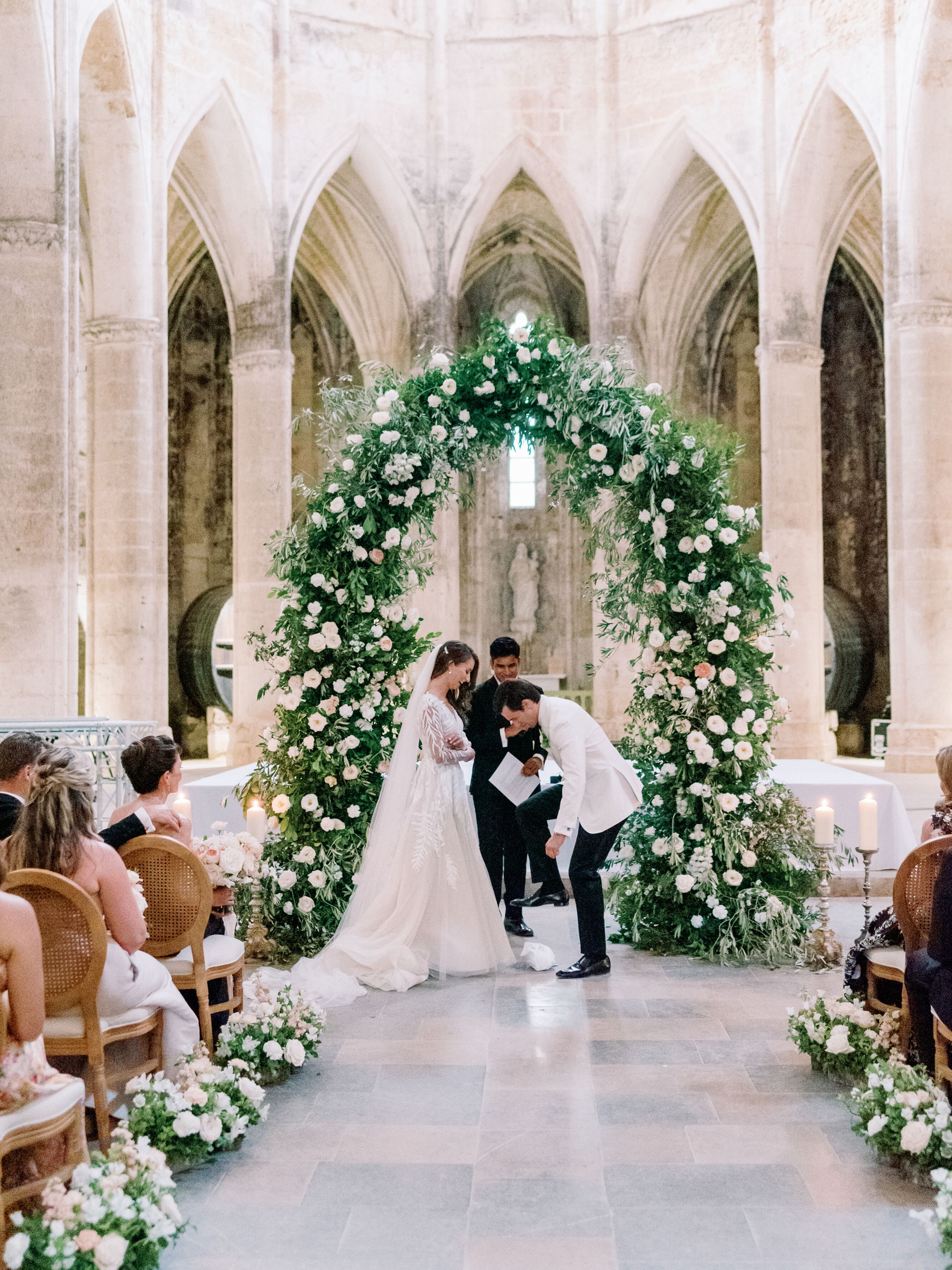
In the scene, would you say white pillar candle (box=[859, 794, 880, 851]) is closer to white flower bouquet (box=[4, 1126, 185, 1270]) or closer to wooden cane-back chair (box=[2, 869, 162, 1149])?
wooden cane-back chair (box=[2, 869, 162, 1149])

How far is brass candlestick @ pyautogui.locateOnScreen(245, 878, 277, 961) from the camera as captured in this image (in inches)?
256

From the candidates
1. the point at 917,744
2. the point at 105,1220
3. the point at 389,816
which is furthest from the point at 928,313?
the point at 105,1220

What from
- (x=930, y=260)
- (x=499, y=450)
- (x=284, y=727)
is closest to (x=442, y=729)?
(x=284, y=727)

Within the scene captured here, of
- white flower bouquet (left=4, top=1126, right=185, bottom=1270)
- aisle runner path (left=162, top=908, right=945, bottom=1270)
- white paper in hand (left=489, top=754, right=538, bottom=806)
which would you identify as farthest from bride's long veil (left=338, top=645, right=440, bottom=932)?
white flower bouquet (left=4, top=1126, right=185, bottom=1270)

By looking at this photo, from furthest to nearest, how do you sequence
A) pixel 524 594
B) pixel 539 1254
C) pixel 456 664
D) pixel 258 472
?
pixel 524 594
pixel 258 472
pixel 456 664
pixel 539 1254

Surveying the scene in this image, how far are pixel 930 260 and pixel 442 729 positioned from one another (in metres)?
10.6

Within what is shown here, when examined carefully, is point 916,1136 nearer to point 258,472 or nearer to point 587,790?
point 587,790

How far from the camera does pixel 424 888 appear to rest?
6090 mm

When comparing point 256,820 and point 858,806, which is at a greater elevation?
point 256,820

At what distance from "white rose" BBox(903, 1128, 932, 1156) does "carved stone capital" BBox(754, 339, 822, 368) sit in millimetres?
13948

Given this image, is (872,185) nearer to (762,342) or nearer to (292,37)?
(762,342)

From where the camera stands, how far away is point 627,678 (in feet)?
57.5

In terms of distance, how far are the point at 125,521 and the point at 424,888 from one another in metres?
8.89

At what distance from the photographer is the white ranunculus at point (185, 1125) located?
3.58 m
